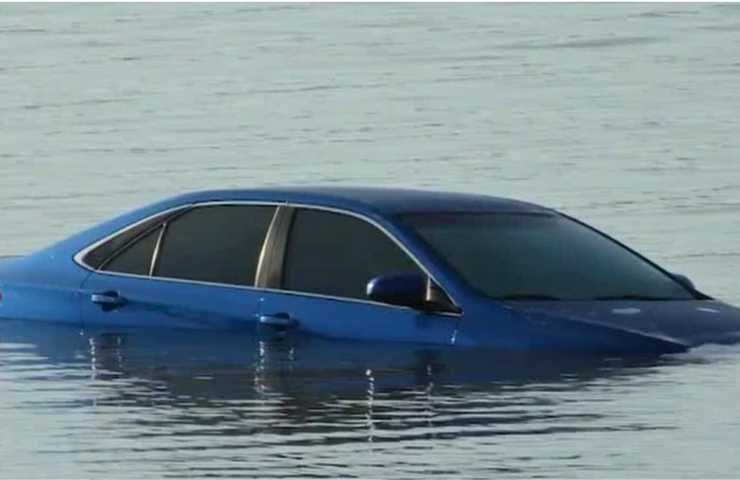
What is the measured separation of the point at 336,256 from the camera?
16.2m

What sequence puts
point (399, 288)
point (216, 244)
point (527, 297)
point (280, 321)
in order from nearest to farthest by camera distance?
point (399, 288), point (527, 297), point (280, 321), point (216, 244)

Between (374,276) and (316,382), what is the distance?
3.21 feet

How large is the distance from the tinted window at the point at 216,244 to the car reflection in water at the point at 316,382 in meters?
0.30

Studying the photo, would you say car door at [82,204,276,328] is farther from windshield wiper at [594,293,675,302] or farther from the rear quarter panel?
windshield wiper at [594,293,675,302]

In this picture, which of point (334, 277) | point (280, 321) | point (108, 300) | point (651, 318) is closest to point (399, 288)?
point (334, 277)

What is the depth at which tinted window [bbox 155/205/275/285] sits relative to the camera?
16453mm

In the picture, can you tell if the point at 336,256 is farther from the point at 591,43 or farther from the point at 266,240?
the point at 591,43

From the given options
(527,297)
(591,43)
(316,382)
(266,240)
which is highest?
(591,43)

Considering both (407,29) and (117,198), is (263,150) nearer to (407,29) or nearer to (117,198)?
(117,198)

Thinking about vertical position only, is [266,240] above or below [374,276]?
above

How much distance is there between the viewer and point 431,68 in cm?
3741

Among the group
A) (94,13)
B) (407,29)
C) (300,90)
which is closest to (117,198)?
(300,90)

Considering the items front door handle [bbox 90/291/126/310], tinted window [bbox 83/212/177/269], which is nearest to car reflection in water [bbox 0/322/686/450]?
front door handle [bbox 90/291/126/310]

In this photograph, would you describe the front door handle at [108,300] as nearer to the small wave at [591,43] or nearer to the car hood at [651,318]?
the car hood at [651,318]
